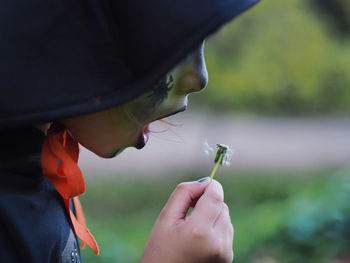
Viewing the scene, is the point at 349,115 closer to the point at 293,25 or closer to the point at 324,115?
the point at 324,115

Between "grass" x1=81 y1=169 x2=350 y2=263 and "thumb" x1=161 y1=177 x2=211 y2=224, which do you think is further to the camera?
"grass" x1=81 y1=169 x2=350 y2=263

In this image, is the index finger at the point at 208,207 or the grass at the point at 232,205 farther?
the grass at the point at 232,205

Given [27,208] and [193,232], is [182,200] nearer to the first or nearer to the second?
[193,232]

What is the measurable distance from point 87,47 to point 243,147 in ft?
15.7

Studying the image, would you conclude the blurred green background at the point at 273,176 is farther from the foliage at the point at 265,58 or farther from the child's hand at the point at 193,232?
the child's hand at the point at 193,232

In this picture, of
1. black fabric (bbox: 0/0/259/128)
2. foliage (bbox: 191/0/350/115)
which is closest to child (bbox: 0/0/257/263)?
black fabric (bbox: 0/0/259/128)

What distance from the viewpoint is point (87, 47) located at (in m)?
0.97

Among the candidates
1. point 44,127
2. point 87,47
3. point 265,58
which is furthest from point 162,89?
point 265,58

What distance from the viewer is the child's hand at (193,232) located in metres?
1.08

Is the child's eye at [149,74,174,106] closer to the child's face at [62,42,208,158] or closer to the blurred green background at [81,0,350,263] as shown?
the child's face at [62,42,208,158]

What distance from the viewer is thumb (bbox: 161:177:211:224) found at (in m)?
1.16

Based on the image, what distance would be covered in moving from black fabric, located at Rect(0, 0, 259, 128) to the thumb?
1.00ft

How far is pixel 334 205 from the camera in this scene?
127 inches

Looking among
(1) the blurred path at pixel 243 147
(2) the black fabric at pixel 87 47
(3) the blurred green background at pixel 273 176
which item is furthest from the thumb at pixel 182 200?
(1) the blurred path at pixel 243 147
